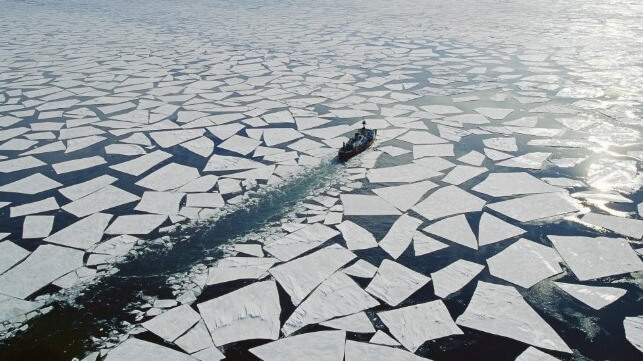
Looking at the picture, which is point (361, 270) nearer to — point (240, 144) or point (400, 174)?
point (400, 174)

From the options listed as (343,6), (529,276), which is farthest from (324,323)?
(343,6)

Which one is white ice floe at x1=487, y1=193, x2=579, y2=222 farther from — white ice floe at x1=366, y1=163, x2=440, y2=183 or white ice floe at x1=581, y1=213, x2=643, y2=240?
white ice floe at x1=366, y1=163, x2=440, y2=183

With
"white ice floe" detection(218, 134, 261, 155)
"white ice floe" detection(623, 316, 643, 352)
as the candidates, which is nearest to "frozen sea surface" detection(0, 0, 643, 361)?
"white ice floe" detection(623, 316, 643, 352)

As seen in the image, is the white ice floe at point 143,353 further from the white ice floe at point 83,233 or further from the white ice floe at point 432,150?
the white ice floe at point 432,150

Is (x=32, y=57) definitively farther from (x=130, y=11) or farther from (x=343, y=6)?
(x=343, y=6)

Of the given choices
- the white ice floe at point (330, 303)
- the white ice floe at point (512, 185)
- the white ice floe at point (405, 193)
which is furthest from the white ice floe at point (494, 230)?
the white ice floe at point (330, 303)

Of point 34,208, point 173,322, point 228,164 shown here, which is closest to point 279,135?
point 228,164
